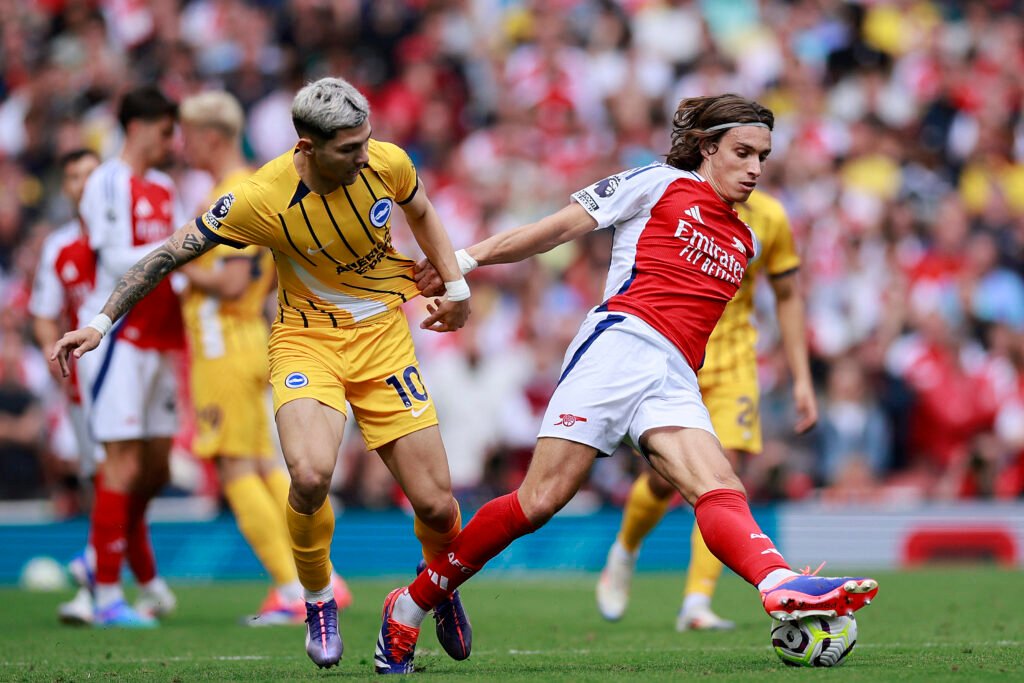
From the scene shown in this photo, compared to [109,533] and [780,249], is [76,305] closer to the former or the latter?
[109,533]

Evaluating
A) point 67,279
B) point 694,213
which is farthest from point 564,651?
point 67,279

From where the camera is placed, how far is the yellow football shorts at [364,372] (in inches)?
244

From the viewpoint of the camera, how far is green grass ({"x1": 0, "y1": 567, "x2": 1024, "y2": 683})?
18.8ft

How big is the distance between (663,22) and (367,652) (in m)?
12.7

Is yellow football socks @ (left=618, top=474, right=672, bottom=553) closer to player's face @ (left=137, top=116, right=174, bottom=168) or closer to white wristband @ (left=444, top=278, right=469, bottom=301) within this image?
white wristband @ (left=444, top=278, right=469, bottom=301)

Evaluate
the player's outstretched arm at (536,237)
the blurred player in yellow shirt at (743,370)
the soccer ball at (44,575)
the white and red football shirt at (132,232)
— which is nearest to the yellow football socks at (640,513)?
the blurred player in yellow shirt at (743,370)

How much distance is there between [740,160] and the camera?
6109 millimetres

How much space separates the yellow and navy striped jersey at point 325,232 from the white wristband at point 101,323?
54 cm

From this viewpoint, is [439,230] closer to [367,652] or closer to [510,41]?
[367,652]

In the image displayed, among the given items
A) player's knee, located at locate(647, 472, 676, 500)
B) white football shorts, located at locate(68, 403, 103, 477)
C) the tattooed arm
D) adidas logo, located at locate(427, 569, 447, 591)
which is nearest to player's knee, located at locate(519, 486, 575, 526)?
adidas logo, located at locate(427, 569, 447, 591)

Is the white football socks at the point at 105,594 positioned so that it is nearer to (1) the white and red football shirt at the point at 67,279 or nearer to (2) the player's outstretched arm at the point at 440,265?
(1) the white and red football shirt at the point at 67,279

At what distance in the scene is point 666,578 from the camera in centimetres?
1206

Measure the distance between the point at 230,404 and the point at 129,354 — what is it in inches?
26.7

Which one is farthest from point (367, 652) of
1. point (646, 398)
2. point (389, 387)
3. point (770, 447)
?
point (770, 447)
